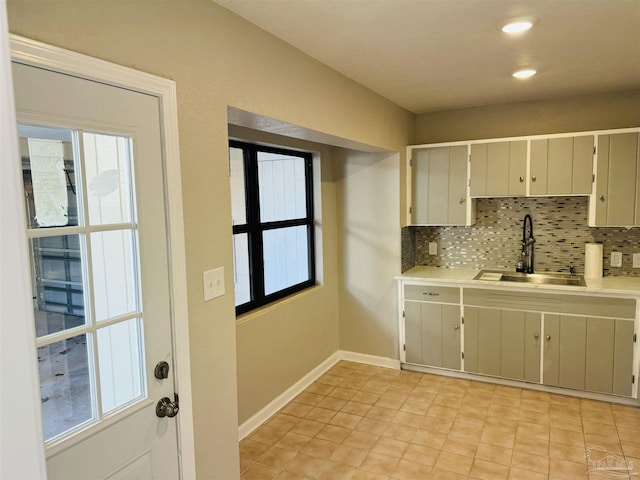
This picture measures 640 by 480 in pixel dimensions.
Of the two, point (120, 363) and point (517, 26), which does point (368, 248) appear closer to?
point (517, 26)

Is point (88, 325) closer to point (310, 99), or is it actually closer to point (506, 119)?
point (310, 99)

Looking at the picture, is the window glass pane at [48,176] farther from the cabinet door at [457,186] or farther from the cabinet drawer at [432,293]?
the cabinet door at [457,186]

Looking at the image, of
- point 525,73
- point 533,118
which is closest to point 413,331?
point 533,118

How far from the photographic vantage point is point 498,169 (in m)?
3.90

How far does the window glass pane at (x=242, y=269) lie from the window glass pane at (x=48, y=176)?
1.90m

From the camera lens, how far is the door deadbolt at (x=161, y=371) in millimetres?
1671

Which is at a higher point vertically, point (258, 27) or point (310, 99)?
point (258, 27)

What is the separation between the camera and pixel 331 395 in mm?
3758

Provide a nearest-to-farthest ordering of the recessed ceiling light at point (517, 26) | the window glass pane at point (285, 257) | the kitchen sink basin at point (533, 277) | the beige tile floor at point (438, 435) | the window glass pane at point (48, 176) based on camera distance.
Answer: the window glass pane at point (48, 176) → the recessed ceiling light at point (517, 26) → the beige tile floor at point (438, 435) → the window glass pane at point (285, 257) → the kitchen sink basin at point (533, 277)

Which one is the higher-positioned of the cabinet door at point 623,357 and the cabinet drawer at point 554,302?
the cabinet drawer at point 554,302

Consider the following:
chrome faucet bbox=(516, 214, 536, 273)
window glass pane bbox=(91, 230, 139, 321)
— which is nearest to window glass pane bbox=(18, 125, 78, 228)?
window glass pane bbox=(91, 230, 139, 321)

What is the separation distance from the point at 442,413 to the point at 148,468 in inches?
92.6

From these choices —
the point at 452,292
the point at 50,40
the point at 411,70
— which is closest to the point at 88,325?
the point at 50,40

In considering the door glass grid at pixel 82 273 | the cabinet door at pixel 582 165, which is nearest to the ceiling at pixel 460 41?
the cabinet door at pixel 582 165
